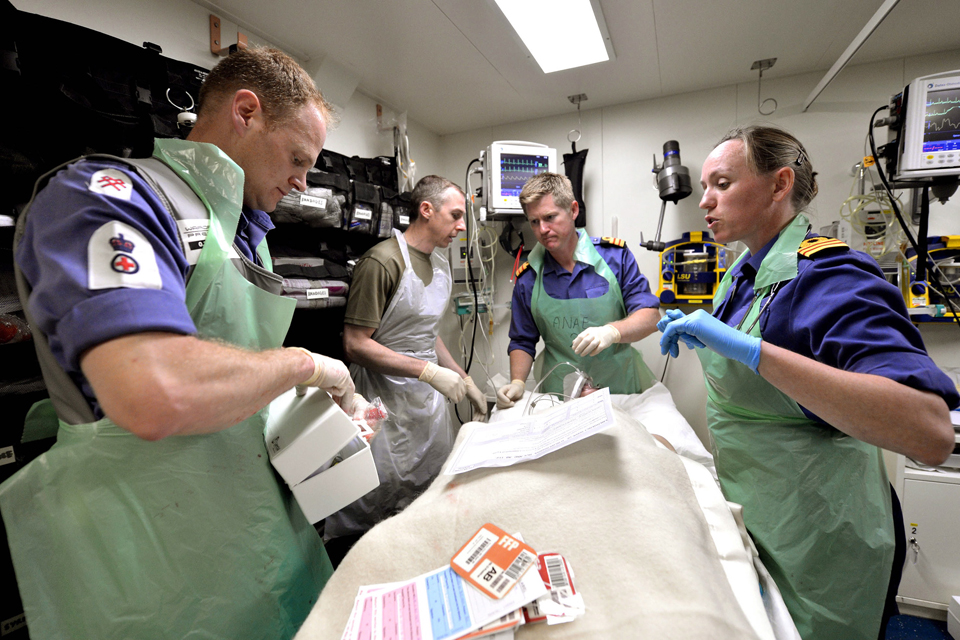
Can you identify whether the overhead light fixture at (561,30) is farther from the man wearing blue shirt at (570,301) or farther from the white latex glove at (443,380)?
the white latex glove at (443,380)

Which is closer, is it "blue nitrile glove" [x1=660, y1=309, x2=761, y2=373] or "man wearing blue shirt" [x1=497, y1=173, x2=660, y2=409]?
"blue nitrile glove" [x1=660, y1=309, x2=761, y2=373]

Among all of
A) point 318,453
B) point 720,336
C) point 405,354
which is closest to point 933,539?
point 720,336

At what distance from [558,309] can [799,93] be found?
194 centimetres

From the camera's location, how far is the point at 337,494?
85 cm

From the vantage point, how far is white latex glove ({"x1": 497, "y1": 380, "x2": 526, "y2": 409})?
68.8 inches

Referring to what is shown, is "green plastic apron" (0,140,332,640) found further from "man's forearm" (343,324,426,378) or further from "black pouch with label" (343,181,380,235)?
"black pouch with label" (343,181,380,235)

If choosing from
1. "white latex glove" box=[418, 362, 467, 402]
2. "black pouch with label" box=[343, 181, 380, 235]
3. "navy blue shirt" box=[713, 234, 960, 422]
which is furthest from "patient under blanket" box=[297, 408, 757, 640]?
"black pouch with label" box=[343, 181, 380, 235]

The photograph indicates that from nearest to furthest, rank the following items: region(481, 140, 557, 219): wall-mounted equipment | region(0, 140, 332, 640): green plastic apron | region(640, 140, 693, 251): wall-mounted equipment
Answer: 1. region(0, 140, 332, 640): green plastic apron
2. region(640, 140, 693, 251): wall-mounted equipment
3. region(481, 140, 557, 219): wall-mounted equipment

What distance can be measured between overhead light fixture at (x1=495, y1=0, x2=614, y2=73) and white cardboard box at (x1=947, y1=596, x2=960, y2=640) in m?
2.82

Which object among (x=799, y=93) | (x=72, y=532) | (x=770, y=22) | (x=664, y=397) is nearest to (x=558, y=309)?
(x=664, y=397)

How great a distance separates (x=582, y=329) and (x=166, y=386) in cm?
173

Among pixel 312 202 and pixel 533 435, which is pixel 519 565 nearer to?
pixel 533 435

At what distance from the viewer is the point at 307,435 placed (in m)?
0.79

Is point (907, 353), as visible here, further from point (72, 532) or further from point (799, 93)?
point (799, 93)
